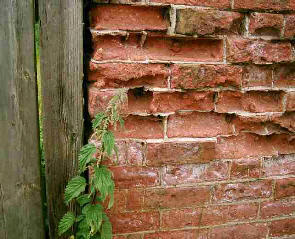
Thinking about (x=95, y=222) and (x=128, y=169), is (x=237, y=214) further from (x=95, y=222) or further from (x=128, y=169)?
(x=95, y=222)

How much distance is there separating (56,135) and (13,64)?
332 millimetres

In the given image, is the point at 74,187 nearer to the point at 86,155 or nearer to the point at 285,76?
the point at 86,155

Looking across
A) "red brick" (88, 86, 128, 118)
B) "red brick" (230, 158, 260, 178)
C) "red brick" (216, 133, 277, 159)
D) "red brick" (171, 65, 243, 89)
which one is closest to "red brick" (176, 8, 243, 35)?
"red brick" (171, 65, 243, 89)

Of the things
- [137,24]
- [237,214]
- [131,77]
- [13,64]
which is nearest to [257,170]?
[237,214]

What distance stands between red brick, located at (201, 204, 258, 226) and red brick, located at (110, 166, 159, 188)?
1.05 feet

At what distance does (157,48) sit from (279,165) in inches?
32.5

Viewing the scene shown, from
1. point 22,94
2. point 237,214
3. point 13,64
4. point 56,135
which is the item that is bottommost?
point 237,214

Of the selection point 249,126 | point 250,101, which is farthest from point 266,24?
point 249,126

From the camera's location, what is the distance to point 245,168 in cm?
155

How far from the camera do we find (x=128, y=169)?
4.71 feet

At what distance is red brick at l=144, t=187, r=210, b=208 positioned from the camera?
1489mm

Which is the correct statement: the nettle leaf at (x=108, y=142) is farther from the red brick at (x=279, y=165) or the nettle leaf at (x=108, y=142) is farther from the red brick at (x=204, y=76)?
the red brick at (x=279, y=165)

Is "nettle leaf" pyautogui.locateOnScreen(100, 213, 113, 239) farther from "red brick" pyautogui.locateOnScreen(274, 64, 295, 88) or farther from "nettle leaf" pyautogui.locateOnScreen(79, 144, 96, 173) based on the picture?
"red brick" pyautogui.locateOnScreen(274, 64, 295, 88)

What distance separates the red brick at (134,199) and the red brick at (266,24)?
2.79 ft
